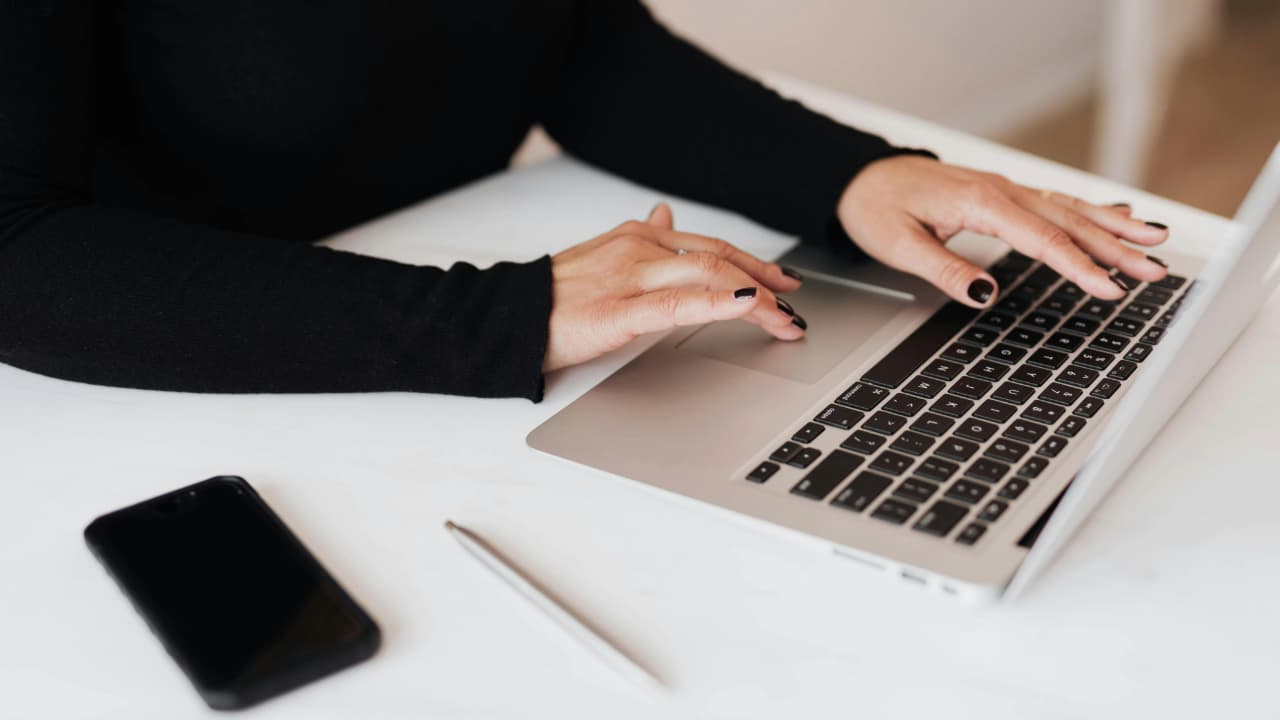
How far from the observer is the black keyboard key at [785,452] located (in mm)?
602

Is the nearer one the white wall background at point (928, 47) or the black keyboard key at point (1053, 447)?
the black keyboard key at point (1053, 447)

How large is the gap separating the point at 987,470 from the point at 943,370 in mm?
114

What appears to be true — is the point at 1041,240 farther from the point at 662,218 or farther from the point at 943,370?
the point at 662,218

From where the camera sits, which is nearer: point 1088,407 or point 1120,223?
point 1088,407

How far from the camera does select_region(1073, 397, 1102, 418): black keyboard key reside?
63 centimetres

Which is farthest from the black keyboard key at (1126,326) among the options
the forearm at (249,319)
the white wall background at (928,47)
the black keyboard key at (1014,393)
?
the white wall background at (928,47)

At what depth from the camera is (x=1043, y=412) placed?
2.06 feet

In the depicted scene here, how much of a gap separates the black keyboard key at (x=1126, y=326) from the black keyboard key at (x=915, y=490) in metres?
0.22

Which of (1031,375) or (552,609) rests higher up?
(1031,375)

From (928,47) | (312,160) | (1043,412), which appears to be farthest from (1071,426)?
(928,47)

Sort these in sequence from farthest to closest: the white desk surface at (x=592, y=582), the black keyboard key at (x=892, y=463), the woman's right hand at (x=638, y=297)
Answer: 1. the woman's right hand at (x=638, y=297)
2. the black keyboard key at (x=892, y=463)
3. the white desk surface at (x=592, y=582)

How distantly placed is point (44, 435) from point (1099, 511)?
564mm

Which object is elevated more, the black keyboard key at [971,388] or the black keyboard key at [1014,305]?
the black keyboard key at [1014,305]

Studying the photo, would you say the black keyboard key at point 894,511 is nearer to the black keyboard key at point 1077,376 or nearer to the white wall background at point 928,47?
the black keyboard key at point 1077,376
